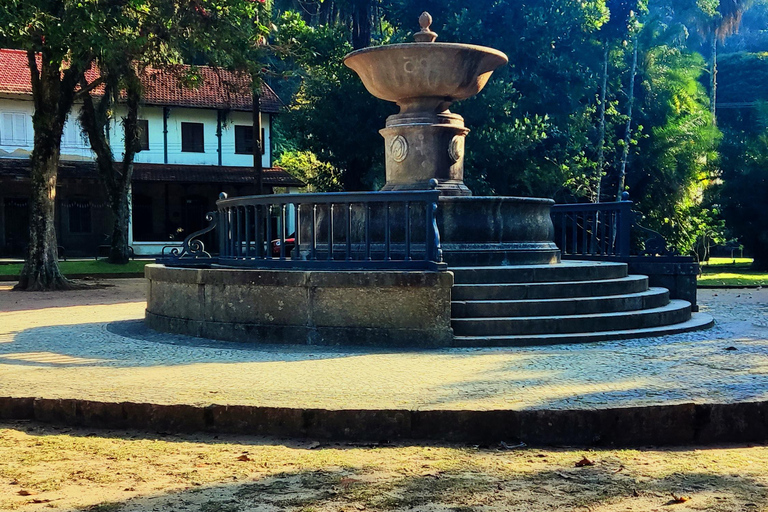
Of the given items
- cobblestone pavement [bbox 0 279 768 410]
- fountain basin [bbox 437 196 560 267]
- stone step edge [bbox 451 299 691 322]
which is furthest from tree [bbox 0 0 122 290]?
stone step edge [bbox 451 299 691 322]

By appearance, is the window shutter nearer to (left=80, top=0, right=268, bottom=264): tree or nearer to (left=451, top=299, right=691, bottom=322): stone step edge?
(left=80, top=0, right=268, bottom=264): tree

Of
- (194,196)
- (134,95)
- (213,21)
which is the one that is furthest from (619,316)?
(194,196)

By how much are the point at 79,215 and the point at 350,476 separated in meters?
33.0

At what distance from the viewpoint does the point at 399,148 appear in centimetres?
1077

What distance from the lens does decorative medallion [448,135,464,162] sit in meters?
10.7

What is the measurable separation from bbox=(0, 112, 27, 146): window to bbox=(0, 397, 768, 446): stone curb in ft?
104

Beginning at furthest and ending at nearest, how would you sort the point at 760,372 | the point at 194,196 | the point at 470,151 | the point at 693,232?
the point at 194,196, the point at 693,232, the point at 470,151, the point at 760,372

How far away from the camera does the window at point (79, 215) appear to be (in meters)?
34.0

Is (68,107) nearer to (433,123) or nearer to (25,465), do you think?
(433,123)

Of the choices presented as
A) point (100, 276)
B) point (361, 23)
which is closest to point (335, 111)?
point (361, 23)

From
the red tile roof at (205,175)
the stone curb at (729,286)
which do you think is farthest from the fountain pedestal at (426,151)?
the red tile roof at (205,175)

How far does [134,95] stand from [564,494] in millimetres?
21549

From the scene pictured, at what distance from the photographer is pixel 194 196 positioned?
116ft

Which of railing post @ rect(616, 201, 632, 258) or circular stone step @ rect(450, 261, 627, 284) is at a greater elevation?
railing post @ rect(616, 201, 632, 258)
